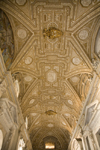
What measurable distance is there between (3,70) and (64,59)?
18.2 feet

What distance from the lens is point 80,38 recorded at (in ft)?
31.4

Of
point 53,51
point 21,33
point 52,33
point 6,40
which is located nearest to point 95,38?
point 52,33

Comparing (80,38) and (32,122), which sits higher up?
(80,38)

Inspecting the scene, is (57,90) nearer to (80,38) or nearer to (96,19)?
(80,38)

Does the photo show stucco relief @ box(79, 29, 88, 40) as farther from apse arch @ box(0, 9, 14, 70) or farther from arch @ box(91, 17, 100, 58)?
apse arch @ box(0, 9, 14, 70)

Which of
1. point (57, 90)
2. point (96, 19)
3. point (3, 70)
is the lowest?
point (3, 70)

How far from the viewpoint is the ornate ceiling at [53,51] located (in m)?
8.08

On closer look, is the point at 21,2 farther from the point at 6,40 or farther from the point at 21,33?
the point at 6,40

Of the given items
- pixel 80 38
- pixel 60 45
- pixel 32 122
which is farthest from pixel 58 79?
pixel 32 122

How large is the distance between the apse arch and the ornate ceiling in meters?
0.30

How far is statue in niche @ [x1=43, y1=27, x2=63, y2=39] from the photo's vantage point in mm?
9014

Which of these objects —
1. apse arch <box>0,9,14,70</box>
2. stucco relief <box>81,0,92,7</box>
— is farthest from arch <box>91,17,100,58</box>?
apse arch <box>0,9,14,70</box>

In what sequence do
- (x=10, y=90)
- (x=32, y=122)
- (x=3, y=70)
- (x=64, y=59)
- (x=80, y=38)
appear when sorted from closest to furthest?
1. (x=3, y=70)
2. (x=10, y=90)
3. (x=80, y=38)
4. (x=64, y=59)
5. (x=32, y=122)

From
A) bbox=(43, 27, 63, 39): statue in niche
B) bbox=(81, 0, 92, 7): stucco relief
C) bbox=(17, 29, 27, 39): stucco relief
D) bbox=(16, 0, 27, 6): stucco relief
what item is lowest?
bbox=(43, 27, 63, 39): statue in niche
